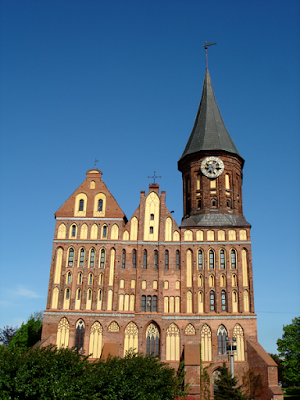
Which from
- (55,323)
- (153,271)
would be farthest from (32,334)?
(153,271)

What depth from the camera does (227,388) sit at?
30.8 m

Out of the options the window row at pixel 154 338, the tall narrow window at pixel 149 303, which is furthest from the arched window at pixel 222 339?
the tall narrow window at pixel 149 303

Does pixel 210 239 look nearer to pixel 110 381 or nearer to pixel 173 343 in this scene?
pixel 173 343

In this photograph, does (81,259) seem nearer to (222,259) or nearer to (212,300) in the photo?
(212,300)

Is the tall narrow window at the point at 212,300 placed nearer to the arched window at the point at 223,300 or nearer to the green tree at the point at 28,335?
the arched window at the point at 223,300

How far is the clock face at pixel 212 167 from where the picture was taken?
4278cm

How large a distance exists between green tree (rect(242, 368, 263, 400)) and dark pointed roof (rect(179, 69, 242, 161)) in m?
21.6

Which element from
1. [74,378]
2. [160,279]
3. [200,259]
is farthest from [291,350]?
[74,378]

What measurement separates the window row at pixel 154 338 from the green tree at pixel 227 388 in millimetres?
3314

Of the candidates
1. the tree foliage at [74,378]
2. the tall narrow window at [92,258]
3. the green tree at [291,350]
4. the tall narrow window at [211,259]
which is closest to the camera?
the tree foliage at [74,378]

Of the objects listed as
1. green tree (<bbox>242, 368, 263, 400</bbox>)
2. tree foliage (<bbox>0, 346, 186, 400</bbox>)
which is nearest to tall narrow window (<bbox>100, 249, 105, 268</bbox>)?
tree foliage (<bbox>0, 346, 186, 400</bbox>)

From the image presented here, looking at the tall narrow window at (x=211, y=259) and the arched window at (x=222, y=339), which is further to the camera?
the tall narrow window at (x=211, y=259)

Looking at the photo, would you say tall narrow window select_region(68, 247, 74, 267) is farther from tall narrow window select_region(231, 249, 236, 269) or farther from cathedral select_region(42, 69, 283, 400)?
tall narrow window select_region(231, 249, 236, 269)

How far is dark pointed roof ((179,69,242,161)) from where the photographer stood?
1736 inches
